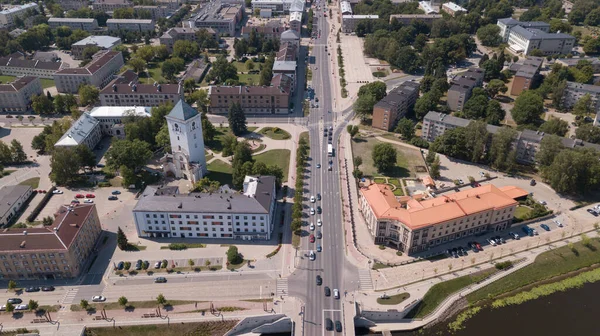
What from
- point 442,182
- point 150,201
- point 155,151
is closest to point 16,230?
point 150,201

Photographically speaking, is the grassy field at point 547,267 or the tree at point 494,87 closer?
the grassy field at point 547,267

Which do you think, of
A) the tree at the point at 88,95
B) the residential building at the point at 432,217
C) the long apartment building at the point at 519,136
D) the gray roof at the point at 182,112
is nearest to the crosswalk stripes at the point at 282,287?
the residential building at the point at 432,217

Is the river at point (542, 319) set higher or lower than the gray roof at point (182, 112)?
lower

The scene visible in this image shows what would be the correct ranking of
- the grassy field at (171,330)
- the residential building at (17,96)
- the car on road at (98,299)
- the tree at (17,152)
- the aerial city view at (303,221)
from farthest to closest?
the residential building at (17,96)
the tree at (17,152)
the car on road at (98,299)
the aerial city view at (303,221)
the grassy field at (171,330)

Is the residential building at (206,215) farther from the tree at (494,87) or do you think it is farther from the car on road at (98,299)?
the tree at (494,87)

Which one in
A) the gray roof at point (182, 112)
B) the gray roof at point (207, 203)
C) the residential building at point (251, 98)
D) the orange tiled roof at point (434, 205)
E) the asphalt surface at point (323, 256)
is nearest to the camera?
the asphalt surface at point (323, 256)

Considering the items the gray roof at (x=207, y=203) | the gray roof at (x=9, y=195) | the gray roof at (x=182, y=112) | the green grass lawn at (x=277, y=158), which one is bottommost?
the green grass lawn at (x=277, y=158)

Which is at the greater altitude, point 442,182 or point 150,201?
point 150,201

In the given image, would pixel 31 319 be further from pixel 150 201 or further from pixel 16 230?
pixel 150 201
